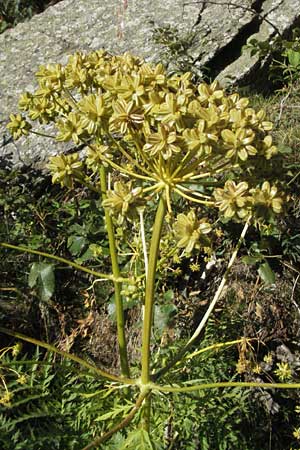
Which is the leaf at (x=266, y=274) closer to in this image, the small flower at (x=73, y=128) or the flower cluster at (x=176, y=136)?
the flower cluster at (x=176, y=136)

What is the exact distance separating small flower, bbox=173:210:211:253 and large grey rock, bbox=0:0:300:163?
2.10 m

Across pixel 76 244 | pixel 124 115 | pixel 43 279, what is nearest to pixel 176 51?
pixel 76 244

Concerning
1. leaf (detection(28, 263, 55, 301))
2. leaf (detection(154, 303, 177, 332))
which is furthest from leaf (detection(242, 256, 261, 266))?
leaf (detection(28, 263, 55, 301))

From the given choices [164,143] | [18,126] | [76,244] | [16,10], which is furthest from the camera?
[16,10]

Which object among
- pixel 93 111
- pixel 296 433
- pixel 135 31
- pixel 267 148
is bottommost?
pixel 296 433

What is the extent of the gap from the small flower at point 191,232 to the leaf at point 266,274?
1.18 meters

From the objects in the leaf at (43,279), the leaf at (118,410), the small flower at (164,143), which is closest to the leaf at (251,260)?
the leaf at (43,279)

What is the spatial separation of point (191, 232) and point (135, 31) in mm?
2503

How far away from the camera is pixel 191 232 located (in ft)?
4.88

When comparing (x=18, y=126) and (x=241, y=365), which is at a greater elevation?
(x=18, y=126)

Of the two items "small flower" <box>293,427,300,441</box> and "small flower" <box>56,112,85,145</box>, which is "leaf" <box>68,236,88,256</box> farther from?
"small flower" <box>56,112,85,145</box>

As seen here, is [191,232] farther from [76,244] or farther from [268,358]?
[76,244]

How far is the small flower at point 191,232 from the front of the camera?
1.47 metres

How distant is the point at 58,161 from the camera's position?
65.3 inches
